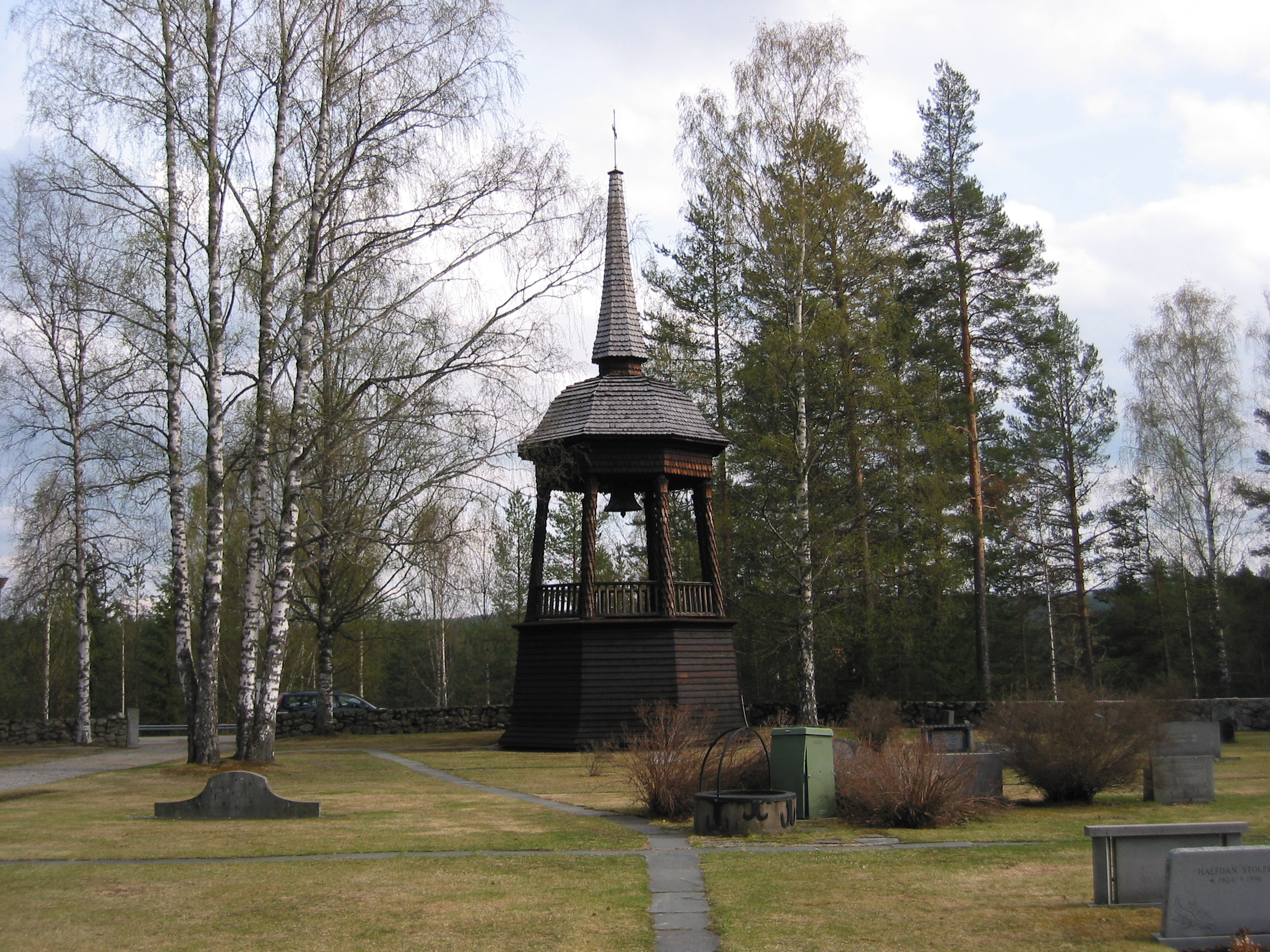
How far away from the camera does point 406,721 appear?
34156mm

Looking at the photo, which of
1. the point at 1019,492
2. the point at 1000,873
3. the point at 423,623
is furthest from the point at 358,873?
the point at 423,623

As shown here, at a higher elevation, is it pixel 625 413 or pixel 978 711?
pixel 625 413

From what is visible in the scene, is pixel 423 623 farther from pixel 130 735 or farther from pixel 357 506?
pixel 357 506

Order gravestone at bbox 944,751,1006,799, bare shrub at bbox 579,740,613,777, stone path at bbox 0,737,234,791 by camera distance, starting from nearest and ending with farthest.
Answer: gravestone at bbox 944,751,1006,799 → bare shrub at bbox 579,740,613,777 → stone path at bbox 0,737,234,791

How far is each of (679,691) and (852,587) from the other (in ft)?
20.9

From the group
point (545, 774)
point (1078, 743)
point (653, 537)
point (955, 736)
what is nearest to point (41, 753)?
point (545, 774)

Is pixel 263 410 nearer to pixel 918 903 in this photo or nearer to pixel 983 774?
pixel 983 774

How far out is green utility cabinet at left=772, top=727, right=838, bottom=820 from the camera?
12.5m

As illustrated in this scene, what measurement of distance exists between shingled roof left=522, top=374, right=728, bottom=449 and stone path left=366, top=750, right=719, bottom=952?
10381 millimetres

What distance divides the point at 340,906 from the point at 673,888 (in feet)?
8.19

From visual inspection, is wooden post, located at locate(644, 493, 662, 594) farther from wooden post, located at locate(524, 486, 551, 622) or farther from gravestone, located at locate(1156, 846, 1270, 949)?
gravestone, located at locate(1156, 846, 1270, 949)

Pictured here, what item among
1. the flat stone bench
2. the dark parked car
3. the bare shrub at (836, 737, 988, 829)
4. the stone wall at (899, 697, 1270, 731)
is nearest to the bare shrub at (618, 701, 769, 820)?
→ the bare shrub at (836, 737, 988, 829)

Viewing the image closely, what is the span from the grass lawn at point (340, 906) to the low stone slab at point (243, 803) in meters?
2.81

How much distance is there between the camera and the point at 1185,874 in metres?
6.61
